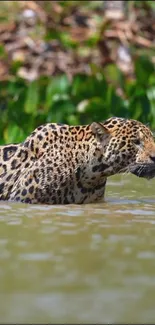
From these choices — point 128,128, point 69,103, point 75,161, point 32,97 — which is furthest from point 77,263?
point 32,97

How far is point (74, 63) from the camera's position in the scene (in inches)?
658

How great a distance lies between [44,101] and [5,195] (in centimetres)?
534

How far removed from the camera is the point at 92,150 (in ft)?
28.0

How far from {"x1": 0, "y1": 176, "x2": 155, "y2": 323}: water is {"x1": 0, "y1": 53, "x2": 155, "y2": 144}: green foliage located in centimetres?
483

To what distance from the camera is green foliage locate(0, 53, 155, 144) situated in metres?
13.0

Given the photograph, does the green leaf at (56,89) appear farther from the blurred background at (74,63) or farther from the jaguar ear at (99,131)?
the jaguar ear at (99,131)

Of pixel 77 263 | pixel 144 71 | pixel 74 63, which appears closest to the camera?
pixel 77 263

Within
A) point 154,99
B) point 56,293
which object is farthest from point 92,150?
point 154,99

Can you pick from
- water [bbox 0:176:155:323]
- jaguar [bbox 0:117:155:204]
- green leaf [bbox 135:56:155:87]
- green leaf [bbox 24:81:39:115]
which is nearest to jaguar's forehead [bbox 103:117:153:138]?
jaguar [bbox 0:117:155:204]

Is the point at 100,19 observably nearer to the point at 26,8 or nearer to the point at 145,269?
the point at 26,8

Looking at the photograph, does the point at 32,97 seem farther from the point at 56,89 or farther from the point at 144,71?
the point at 144,71

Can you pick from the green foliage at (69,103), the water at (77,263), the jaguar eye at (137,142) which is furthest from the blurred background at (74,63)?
the water at (77,263)

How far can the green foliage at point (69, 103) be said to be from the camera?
13.0 meters

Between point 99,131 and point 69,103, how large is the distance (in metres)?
4.96
